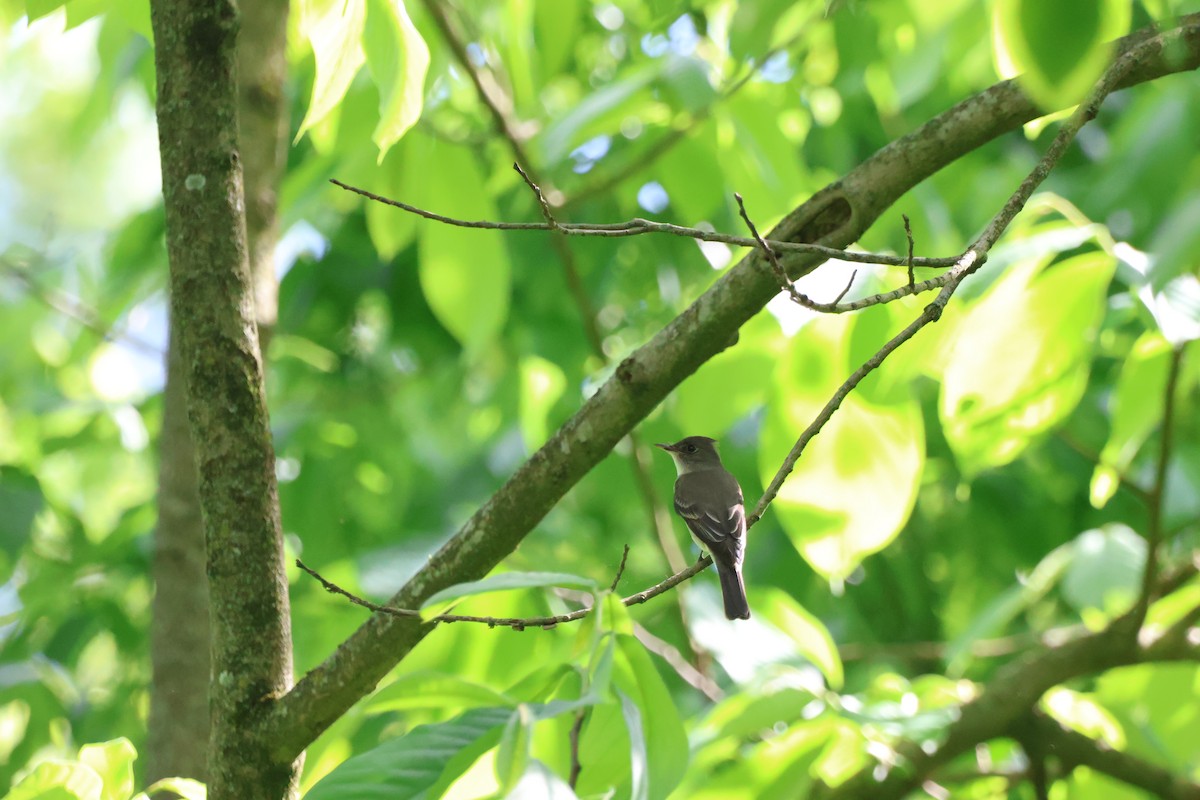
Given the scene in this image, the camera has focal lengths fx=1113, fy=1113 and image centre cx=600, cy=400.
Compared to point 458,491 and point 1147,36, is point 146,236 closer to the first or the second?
point 458,491

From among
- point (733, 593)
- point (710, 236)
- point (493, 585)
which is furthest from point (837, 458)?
point (493, 585)

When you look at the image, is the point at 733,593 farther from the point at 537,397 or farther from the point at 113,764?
the point at 113,764

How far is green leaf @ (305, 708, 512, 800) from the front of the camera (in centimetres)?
151

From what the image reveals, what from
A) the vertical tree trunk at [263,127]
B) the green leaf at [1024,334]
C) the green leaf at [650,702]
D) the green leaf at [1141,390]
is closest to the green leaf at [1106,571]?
the green leaf at [1141,390]

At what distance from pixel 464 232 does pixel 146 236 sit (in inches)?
80.2

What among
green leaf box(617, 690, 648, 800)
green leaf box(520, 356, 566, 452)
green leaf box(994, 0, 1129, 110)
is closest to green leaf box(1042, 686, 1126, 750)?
green leaf box(520, 356, 566, 452)

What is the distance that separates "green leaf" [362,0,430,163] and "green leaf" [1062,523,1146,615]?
2775 millimetres

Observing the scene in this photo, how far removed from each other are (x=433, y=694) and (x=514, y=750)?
0.28 metres

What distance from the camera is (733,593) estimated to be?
333 centimetres

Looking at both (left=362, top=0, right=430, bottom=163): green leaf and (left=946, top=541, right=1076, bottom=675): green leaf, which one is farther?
(left=946, top=541, right=1076, bottom=675): green leaf

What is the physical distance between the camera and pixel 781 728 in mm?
3578

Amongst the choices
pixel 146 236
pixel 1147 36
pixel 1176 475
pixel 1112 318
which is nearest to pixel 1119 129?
pixel 1176 475

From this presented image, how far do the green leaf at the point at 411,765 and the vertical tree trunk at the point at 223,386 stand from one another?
0.46 metres

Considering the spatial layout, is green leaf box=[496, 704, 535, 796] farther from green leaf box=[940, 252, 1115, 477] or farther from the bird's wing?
the bird's wing
